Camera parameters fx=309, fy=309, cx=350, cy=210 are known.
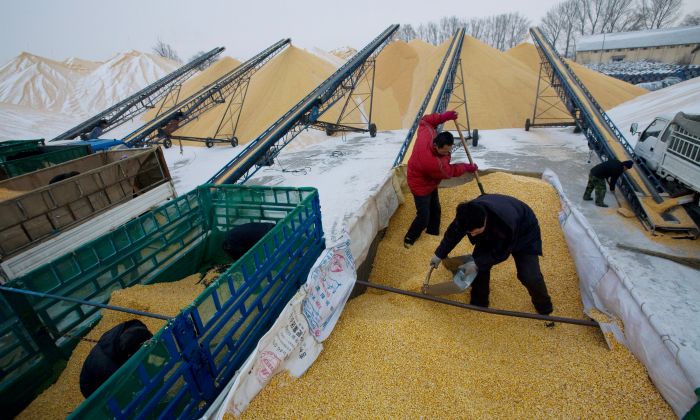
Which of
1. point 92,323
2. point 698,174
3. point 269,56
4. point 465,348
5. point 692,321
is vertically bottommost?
point 692,321

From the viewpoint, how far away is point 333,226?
15.3ft

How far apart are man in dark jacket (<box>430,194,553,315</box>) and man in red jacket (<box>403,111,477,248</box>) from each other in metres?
1.14

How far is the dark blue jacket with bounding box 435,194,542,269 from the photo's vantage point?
2.31 meters

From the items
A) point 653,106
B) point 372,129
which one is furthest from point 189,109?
point 653,106

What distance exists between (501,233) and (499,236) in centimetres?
3

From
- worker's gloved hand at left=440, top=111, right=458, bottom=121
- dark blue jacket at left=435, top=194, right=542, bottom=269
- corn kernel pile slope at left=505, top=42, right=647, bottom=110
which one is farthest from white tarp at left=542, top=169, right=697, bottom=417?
corn kernel pile slope at left=505, top=42, right=647, bottom=110

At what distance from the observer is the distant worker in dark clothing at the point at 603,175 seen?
469 centimetres

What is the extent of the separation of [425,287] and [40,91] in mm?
27889

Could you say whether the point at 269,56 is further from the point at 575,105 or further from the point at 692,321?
the point at 692,321

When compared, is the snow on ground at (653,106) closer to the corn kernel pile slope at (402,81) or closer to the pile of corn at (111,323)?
the corn kernel pile slope at (402,81)

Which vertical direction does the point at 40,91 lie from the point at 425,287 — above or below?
above

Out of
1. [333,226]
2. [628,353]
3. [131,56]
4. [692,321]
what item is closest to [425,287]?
[628,353]

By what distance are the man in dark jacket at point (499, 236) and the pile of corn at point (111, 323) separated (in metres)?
2.37

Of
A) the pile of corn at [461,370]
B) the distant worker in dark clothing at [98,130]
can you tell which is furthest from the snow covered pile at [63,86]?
the pile of corn at [461,370]
